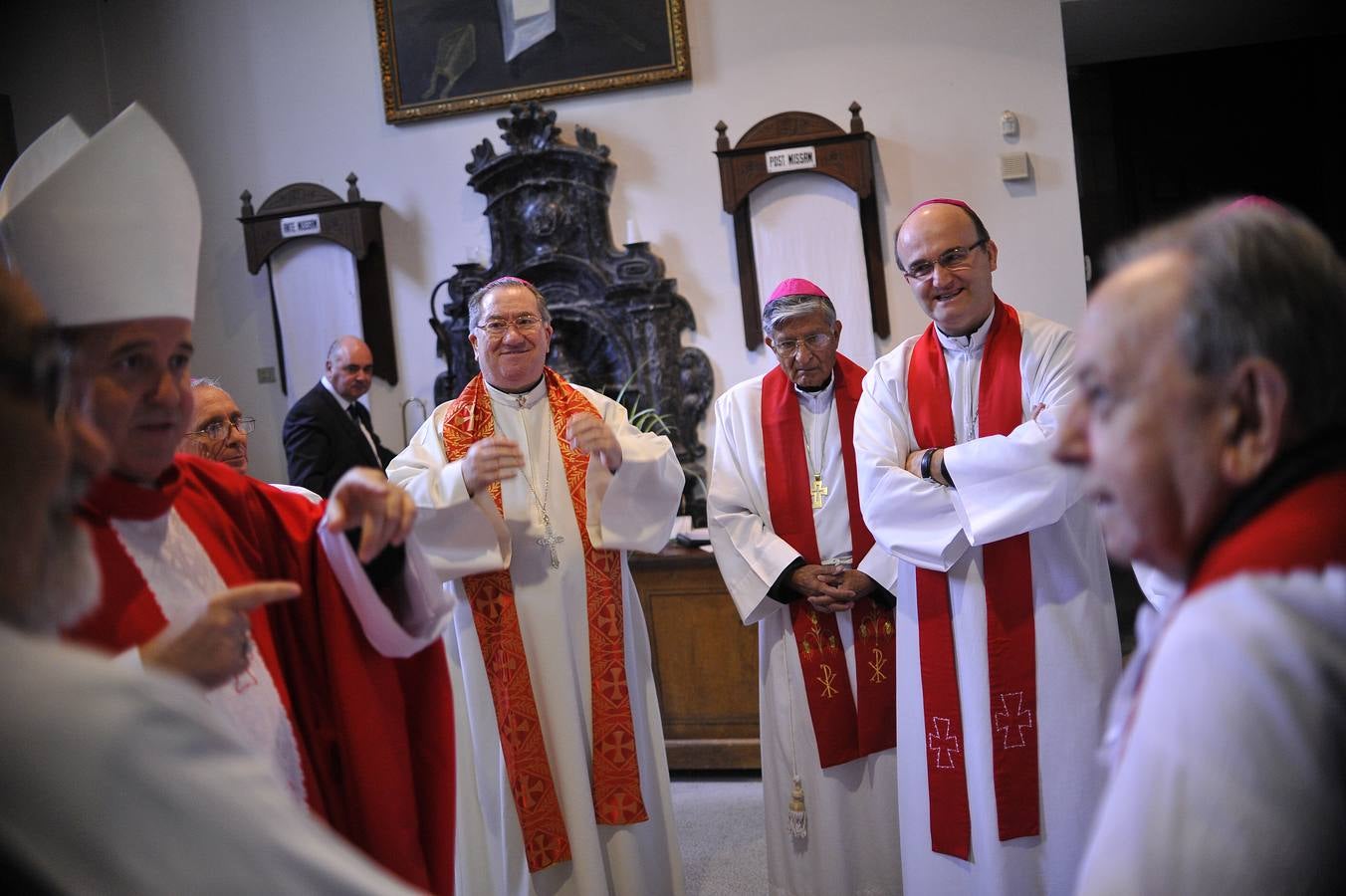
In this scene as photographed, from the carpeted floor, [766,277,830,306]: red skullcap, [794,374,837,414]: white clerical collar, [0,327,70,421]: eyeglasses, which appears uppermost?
[766,277,830,306]: red skullcap

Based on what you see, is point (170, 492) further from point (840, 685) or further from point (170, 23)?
point (170, 23)

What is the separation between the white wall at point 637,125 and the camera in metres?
6.76

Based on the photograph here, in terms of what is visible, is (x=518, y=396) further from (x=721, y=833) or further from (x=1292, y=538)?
(x=1292, y=538)

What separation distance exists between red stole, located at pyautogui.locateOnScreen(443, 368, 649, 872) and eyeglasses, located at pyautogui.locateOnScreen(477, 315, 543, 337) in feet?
1.20

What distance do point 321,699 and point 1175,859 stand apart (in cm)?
155

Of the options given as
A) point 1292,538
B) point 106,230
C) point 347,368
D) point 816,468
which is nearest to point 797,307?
point 816,468

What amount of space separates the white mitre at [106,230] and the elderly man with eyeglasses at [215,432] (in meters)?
1.71

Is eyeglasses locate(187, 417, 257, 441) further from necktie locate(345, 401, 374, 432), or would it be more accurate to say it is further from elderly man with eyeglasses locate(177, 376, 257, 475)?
necktie locate(345, 401, 374, 432)

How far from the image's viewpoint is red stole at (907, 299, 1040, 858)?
132 inches

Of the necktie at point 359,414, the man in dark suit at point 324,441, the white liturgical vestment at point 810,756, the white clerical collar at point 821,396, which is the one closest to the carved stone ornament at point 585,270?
the necktie at point 359,414

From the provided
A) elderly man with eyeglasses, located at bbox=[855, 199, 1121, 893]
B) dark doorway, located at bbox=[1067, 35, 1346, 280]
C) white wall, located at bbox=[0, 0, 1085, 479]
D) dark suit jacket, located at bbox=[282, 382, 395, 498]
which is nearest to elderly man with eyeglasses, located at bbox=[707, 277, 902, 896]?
elderly man with eyeglasses, located at bbox=[855, 199, 1121, 893]

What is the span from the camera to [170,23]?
8070 mm

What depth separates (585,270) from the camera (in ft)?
24.2

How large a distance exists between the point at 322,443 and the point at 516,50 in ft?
10.2
